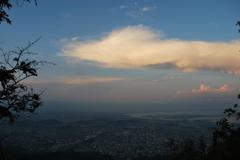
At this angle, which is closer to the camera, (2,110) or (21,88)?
(2,110)

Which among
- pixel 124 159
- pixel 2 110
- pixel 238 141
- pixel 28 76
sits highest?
pixel 28 76

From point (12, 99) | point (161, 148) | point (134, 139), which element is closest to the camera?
point (12, 99)

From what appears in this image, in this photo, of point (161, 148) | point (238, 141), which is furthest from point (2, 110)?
point (161, 148)

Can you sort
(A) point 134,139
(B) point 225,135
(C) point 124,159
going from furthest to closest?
(A) point 134,139, (C) point 124,159, (B) point 225,135

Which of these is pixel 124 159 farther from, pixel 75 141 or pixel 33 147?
pixel 75 141

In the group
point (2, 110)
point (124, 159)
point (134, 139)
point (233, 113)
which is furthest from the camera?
point (134, 139)

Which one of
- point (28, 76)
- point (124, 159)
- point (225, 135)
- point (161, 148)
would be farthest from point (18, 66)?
point (161, 148)

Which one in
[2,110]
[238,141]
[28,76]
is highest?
[28,76]

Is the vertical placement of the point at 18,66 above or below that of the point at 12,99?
above

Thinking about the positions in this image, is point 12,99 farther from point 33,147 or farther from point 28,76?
point 33,147
